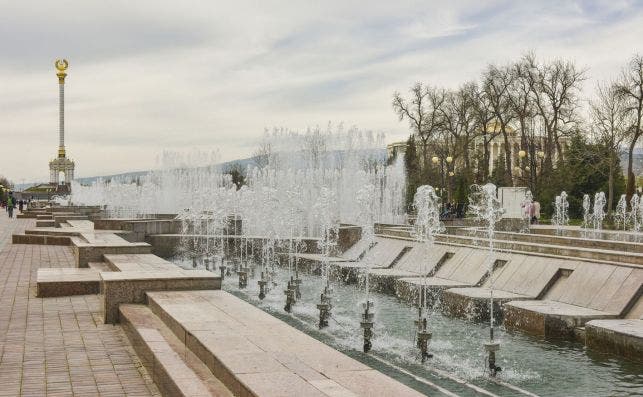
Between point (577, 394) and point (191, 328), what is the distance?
11.7ft

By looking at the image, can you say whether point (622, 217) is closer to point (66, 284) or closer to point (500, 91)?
point (500, 91)

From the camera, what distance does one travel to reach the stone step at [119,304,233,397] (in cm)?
498

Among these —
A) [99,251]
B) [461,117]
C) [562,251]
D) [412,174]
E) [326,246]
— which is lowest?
[326,246]

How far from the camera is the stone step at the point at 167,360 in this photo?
196 inches

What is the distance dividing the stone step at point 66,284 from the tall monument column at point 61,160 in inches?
3190

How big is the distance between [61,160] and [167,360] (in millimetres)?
93660

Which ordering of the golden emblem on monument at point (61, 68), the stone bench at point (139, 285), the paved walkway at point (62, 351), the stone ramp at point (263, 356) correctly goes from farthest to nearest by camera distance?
the golden emblem on monument at point (61, 68) → the stone bench at point (139, 285) → the paved walkway at point (62, 351) → the stone ramp at point (263, 356)

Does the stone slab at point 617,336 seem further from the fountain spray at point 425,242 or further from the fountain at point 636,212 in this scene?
the fountain at point 636,212

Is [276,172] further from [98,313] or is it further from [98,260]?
[98,313]

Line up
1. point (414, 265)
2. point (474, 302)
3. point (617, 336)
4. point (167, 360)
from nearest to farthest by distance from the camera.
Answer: point (167, 360) → point (617, 336) → point (474, 302) → point (414, 265)

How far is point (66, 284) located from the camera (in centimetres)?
1011

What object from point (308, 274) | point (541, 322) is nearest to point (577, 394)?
point (541, 322)

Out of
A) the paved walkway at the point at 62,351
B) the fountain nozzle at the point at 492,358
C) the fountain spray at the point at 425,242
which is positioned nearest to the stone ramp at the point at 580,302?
the fountain spray at the point at 425,242

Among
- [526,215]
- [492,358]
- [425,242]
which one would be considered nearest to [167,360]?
[492,358]
